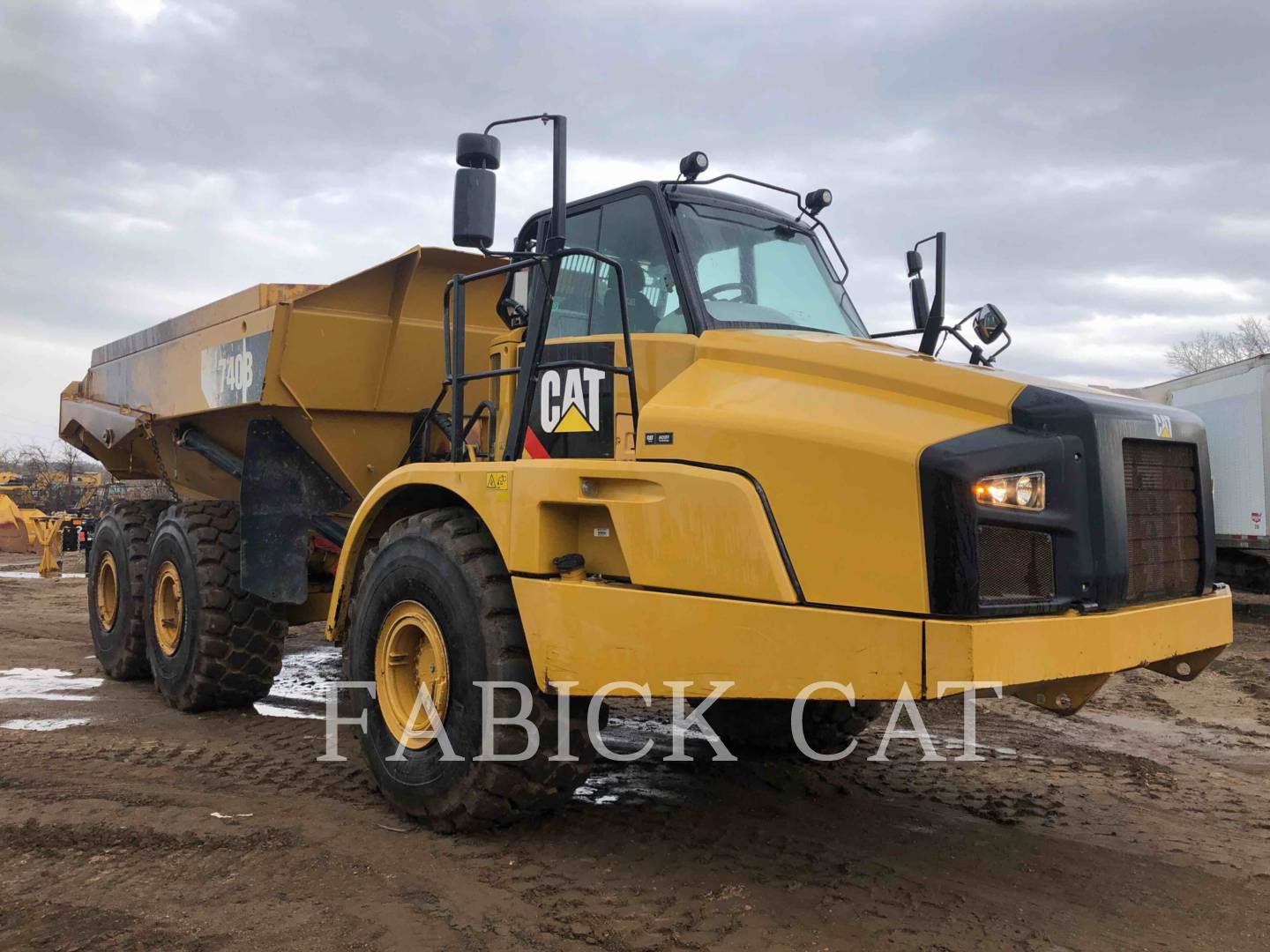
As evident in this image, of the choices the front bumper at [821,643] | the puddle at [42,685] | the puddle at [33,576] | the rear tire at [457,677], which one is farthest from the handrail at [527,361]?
the puddle at [33,576]

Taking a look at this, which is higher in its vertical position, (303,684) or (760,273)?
(760,273)

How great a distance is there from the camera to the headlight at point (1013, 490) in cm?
326

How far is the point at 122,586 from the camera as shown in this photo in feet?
26.1

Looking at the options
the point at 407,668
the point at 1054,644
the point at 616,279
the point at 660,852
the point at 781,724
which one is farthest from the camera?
the point at 781,724

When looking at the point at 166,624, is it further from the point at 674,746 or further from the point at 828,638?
the point at 828,638

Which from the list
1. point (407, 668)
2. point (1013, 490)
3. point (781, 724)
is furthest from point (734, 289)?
point (781, 724)

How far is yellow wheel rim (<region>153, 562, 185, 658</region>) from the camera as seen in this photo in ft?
23.5

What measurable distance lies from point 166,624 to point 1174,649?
6.10 meters

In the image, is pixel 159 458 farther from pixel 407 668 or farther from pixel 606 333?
pixel 606 333

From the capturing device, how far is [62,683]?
803 cm

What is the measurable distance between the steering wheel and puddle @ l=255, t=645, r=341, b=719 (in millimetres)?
4064

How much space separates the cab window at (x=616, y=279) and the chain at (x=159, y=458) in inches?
179

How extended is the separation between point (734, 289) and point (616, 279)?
476 mm

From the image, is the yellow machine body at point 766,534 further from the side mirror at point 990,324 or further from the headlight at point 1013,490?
the side mirror at point 990,324
